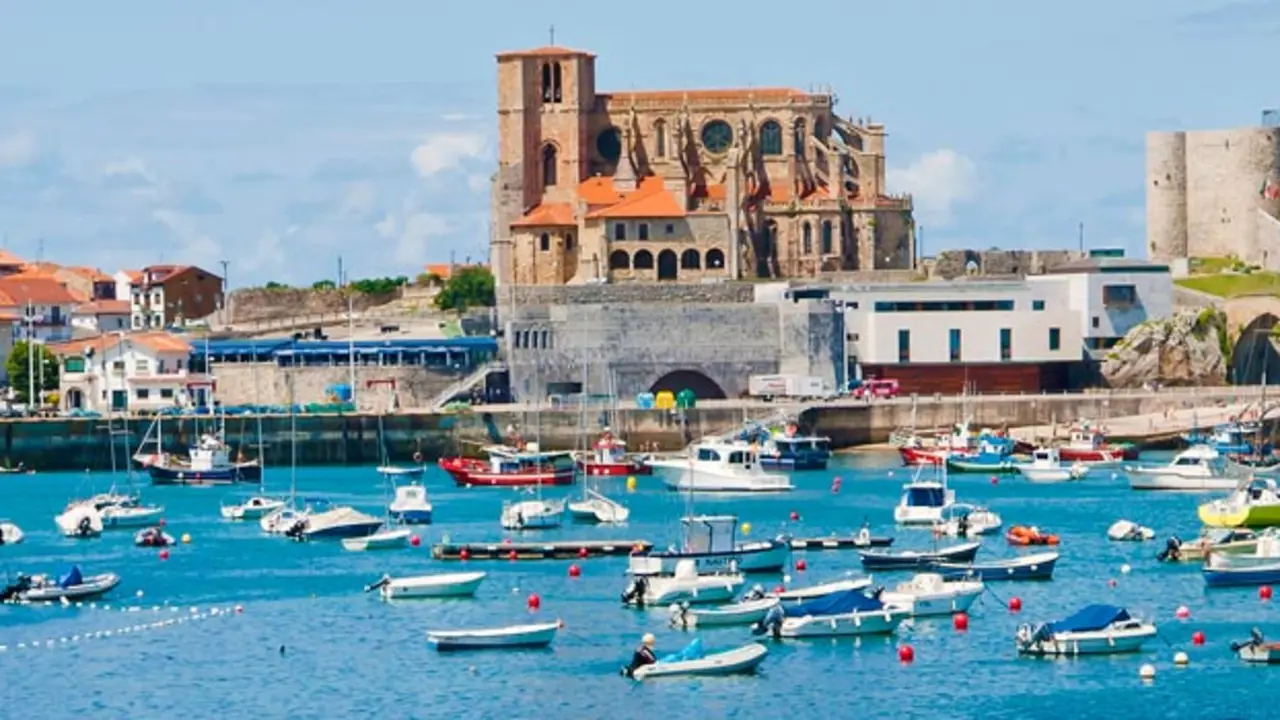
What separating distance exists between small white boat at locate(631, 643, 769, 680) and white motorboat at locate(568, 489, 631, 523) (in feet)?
82.8

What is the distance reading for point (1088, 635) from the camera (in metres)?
54.3

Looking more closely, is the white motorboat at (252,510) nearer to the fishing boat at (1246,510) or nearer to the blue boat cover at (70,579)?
the blue boat cover at (70,579)

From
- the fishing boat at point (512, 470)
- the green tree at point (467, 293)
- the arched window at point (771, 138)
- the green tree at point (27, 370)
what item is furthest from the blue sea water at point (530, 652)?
the green tree at point (467, 293)

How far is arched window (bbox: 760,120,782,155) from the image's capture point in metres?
127

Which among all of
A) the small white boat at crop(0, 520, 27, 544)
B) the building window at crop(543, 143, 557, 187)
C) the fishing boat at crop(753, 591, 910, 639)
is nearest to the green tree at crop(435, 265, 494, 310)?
the building window at crop(543, 143, 557, 187)

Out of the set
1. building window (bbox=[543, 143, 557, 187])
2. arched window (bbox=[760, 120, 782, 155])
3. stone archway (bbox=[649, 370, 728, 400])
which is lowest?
stone archway (bbox=[649, 370, 728, 400])

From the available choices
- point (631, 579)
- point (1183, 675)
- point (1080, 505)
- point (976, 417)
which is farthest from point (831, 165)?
point (1183, 675)

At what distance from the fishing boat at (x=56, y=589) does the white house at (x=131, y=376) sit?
49.1m

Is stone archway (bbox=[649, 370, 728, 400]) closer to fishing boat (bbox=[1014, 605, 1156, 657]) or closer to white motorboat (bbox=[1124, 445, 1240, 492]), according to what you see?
white motorboat (bbox=[1124, 445, 1240, 492])

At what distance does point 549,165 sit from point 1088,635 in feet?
244

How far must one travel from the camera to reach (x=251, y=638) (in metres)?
58.8

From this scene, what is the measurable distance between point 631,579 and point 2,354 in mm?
69797

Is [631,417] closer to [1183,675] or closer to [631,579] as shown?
[631,579]

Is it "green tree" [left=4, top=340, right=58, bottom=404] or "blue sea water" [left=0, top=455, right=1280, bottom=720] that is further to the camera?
"green tree" [left=4, top=340, right=58, bottom=404]
